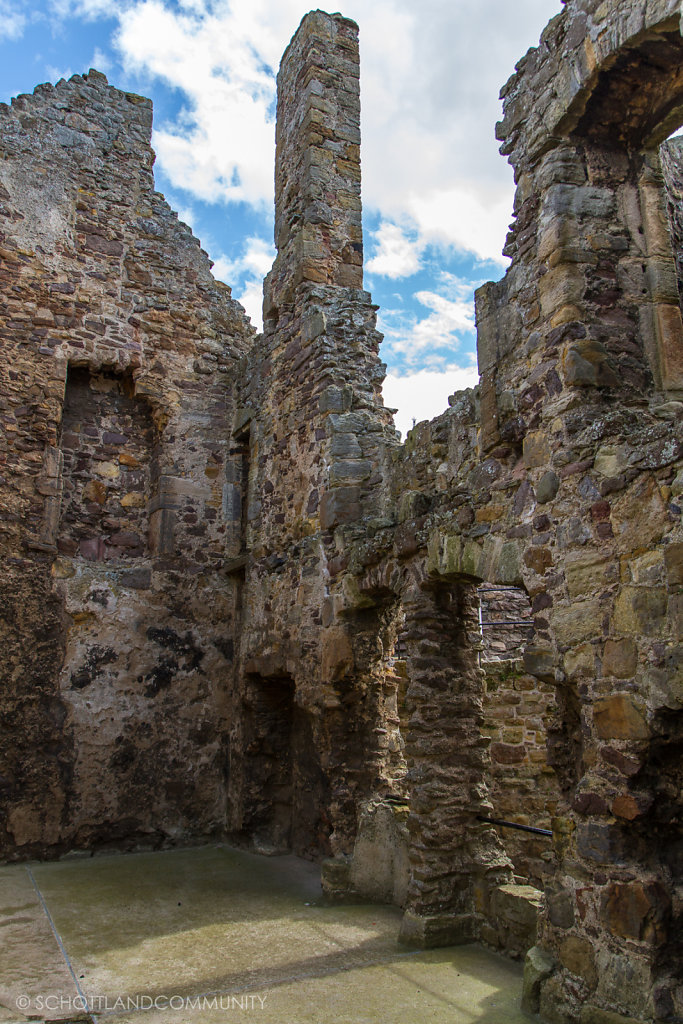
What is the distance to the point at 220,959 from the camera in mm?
4340

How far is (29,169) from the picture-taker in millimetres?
7930

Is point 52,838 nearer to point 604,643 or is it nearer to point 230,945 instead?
point 230,945

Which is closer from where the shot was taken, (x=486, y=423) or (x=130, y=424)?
(x=486, y=423)

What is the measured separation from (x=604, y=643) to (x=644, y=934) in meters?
1.18

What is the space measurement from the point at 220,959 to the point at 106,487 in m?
4.78

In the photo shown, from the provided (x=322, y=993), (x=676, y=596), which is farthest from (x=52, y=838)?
(x=676, y=596)

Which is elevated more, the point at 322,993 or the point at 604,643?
the point at 604,643

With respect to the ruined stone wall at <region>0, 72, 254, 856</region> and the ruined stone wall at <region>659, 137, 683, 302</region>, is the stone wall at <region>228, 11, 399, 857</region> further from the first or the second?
the ruined stone wall at <region>659, 137, 683, 302</region>

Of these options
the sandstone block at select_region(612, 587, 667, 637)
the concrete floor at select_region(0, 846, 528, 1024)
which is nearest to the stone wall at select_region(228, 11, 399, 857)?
the concrete floor at select_region(0, 846, 528, 1024)

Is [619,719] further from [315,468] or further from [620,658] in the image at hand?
[315,468]

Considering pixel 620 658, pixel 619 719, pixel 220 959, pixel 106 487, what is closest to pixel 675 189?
pixel 620 658

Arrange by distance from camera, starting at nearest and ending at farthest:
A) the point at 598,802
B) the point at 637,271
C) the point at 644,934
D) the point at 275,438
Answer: the point at 644,934, the point at 598,802, the point at 637,271, the point at 275,438

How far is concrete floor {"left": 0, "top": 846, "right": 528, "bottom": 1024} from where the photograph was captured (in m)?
3.59

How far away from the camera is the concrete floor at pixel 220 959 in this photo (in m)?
3.59
